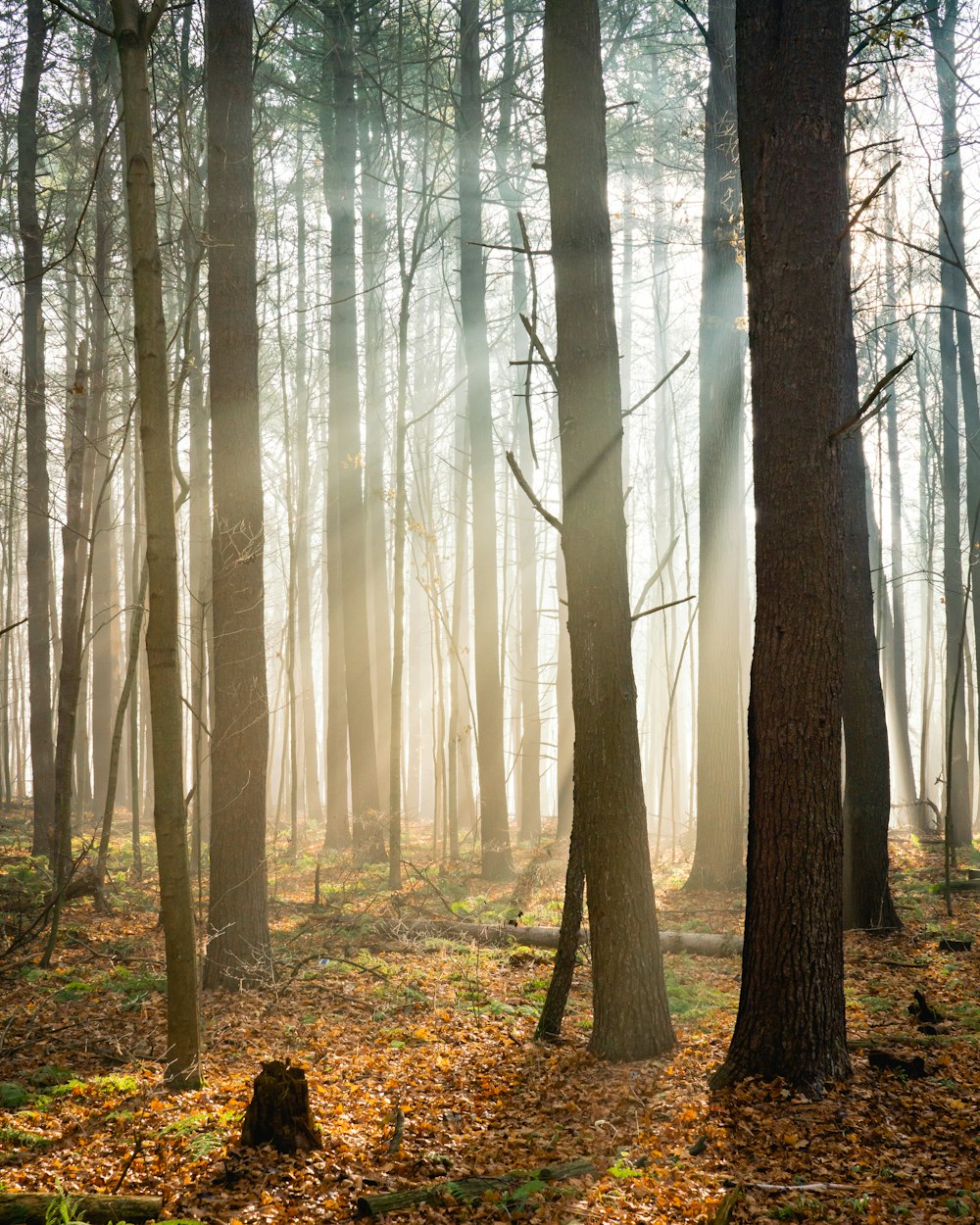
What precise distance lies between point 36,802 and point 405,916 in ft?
18.7

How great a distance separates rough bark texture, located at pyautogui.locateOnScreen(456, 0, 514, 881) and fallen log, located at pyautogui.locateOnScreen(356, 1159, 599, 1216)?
801cm

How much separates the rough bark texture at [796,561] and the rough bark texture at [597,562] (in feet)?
2.29

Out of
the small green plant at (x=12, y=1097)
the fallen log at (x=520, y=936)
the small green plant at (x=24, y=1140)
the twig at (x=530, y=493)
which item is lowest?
the fallen log at (x=520, y=936)

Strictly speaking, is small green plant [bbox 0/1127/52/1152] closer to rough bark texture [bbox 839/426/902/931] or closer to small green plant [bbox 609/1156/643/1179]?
small green plant [bbox 609/1156/643/1179]

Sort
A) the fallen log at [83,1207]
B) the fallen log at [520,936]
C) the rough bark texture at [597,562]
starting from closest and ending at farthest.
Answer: the fallen log at [83,1207] → the rough bark texture at [597,562] → the fallen log at [520,936]

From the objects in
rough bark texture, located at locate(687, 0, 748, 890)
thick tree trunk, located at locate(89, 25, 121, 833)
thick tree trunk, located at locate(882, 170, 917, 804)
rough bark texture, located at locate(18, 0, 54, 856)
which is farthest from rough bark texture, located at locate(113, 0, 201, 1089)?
thick tree trunk, located at locate(882, 170, 917, 804)

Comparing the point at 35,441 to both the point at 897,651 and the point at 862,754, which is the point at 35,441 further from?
the point at 897,651

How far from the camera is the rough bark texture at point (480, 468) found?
11.9m

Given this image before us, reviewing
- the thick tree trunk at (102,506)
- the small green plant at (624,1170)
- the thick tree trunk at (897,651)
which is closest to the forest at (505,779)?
the small green plant at (624,1170)

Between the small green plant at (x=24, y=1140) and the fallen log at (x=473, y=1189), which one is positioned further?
the small green plant at (x=24, y=1140)

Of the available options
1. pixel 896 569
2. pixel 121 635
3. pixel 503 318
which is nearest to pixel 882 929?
pixel 503 318

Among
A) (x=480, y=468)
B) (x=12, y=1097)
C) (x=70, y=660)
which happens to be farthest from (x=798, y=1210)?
(x=480, y=468)

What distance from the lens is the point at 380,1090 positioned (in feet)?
15.3

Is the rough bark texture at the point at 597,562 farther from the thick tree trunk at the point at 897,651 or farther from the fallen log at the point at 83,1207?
the thick tree trunk at the point at 897,651
